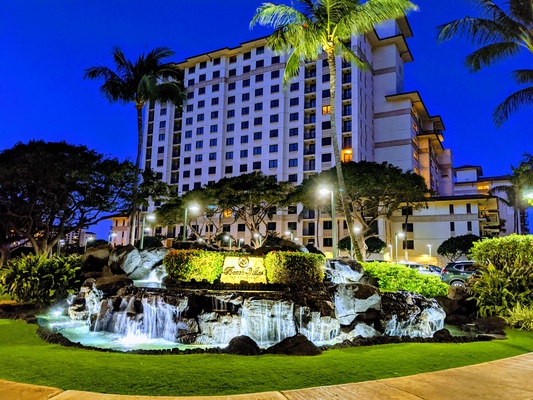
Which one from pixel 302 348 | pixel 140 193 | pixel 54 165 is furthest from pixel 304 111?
pixel 302 348

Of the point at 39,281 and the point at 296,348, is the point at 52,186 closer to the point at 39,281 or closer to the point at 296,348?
the point at 39,281

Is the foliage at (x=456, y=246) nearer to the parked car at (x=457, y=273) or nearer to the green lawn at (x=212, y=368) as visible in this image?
the parked car at (x=457, y=273)

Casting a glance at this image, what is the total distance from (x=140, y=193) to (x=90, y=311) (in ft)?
69.1

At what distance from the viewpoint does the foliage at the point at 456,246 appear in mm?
52156

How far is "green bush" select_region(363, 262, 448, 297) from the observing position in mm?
15430

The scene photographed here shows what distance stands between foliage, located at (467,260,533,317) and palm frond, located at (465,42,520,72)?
10.8 meters

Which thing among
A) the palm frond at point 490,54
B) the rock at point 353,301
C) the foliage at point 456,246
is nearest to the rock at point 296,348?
the rock at point 353,301

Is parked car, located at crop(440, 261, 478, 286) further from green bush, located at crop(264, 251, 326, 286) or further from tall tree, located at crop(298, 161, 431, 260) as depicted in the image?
green bush, located at crop(264, 251, 326, 286)

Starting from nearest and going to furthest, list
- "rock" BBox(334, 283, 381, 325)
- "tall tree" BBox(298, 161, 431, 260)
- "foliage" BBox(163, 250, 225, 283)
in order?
"rock" BBox(334, 283, 381, 325)
"foliage" BBox(163, 250, 225, 283)
"tall tree" BBox(298, 161, 431, 260)

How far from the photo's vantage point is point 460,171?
100000 millimetres

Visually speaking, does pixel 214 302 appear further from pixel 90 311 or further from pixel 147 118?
pixel 147 118

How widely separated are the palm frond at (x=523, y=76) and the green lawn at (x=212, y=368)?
1742 centimetres

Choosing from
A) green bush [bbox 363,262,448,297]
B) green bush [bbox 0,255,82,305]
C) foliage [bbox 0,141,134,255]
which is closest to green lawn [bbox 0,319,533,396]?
green bush [bbox 363,262,448,297]

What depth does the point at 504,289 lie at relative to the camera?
12.0 m
